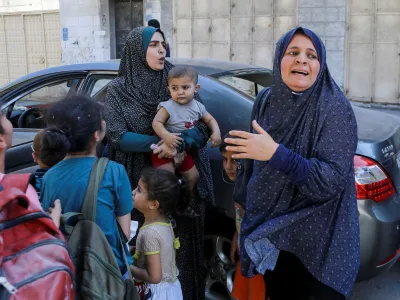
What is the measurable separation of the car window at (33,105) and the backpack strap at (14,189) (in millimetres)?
2554

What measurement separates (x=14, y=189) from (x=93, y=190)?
0.56 meters

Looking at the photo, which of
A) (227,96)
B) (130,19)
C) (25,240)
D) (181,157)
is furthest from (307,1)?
(25,240)

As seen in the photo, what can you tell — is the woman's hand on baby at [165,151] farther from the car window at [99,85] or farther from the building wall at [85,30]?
the building wall at [85,30]

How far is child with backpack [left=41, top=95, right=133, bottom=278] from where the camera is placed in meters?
2.03

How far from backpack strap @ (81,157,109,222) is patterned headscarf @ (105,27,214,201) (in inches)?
38.0

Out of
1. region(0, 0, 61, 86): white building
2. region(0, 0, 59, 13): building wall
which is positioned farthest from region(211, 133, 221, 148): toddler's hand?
region(0, 0, 59, 13): building wall

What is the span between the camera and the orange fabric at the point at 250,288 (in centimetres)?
259

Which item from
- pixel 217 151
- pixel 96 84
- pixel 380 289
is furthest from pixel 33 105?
pixel 380 289

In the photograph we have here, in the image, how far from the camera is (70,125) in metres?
2.09

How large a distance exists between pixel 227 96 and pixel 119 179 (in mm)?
1583

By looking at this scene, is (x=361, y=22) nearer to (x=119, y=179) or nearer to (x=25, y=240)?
(x=119, y=179)

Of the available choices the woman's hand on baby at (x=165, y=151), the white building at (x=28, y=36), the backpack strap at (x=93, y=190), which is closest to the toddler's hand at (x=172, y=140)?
the woman's hand on baby at (x=165, y=151)

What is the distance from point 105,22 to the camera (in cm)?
1215

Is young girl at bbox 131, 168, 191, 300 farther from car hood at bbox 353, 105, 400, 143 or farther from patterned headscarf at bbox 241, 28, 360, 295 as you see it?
car hood at bbox 353, 105, 400, 143
